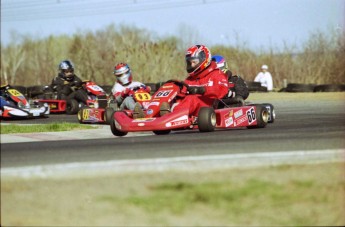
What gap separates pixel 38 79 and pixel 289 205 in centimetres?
3440

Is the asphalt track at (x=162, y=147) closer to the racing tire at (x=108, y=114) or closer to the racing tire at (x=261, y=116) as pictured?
the racing tire at (x=261, y=116)

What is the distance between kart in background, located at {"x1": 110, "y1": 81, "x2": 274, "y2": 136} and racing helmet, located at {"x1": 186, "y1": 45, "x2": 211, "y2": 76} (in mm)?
513

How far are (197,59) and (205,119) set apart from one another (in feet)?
4.88

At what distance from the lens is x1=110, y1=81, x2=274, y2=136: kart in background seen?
36.9ft

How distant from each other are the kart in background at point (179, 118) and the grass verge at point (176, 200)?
13.3 ft

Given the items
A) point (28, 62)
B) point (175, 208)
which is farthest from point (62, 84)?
point (28, 62)

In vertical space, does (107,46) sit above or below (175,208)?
above

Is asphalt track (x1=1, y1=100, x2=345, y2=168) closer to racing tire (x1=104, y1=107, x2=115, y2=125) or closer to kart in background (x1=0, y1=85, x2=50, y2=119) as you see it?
racing tire (x1=104, y1=107, x2=115, y2=125)

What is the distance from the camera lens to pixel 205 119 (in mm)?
11320

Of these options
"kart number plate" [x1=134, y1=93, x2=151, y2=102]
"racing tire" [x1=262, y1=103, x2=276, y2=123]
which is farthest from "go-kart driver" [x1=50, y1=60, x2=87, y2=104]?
"racing tire" [x1=262, y1=103, x2=276, y2=123]

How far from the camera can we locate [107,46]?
36.9 meters

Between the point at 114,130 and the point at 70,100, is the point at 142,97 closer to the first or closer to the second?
the point at 114,130

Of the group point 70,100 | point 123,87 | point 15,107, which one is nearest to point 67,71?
point 70,100

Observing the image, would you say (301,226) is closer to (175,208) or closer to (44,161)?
(175,208)
